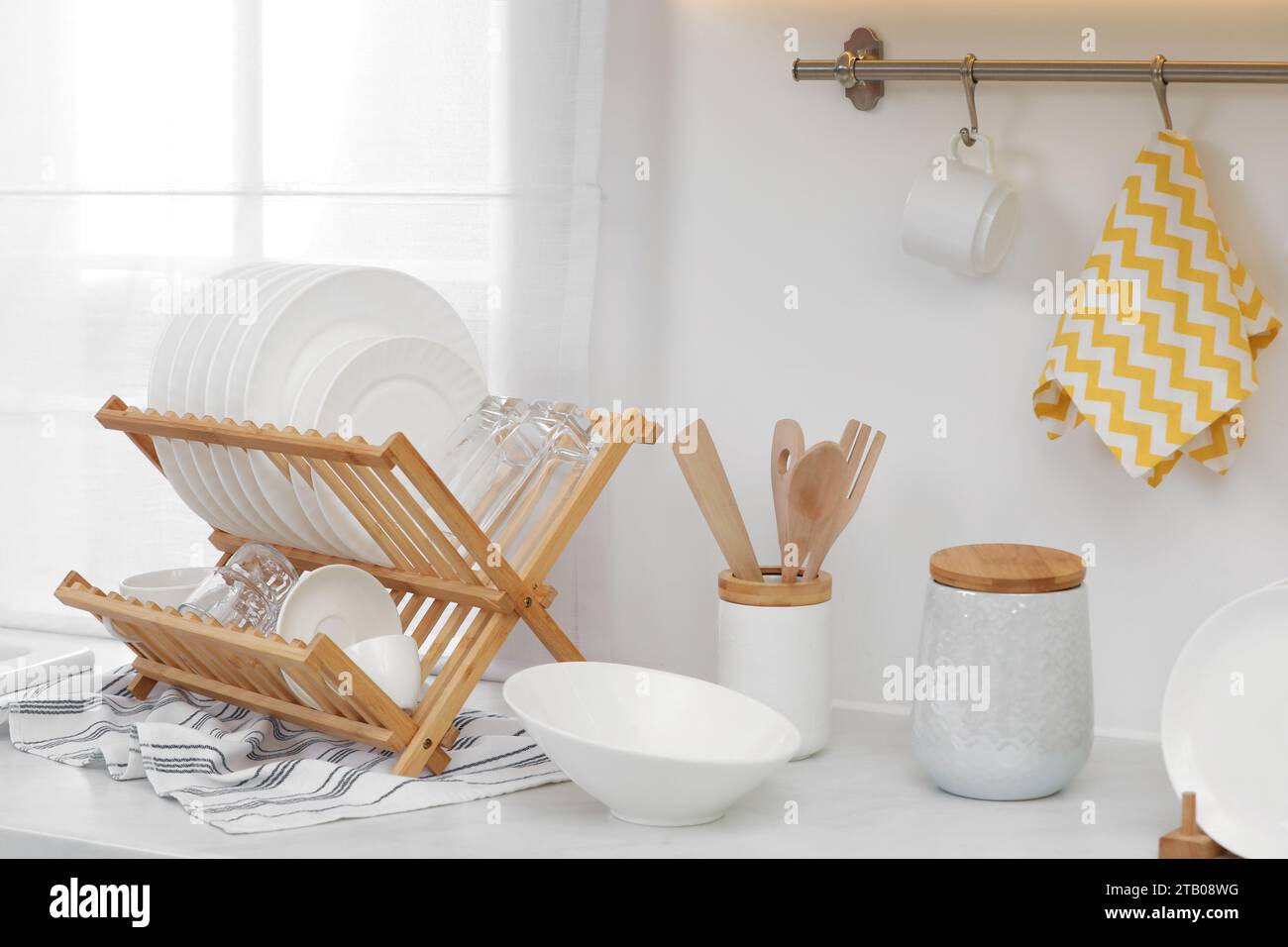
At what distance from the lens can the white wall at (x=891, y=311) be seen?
117 cm

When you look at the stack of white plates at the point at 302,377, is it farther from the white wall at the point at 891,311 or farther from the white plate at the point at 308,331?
the white wall at the point at 891,311

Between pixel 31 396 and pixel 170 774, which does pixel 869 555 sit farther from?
pixel 31 396

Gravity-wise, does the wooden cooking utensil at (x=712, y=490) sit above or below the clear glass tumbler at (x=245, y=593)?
above

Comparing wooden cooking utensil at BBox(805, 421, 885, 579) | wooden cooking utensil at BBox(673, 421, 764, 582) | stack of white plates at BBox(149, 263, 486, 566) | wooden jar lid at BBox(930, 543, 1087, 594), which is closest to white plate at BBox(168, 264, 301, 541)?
stack of white plates at BBox(149, 263, 486, 566)

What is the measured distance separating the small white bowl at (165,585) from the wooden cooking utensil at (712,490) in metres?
0.45

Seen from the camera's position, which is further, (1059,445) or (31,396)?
(31,396)

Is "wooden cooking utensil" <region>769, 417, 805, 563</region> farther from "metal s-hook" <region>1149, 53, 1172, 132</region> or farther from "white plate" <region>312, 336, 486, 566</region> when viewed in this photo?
"metal s-hook" <region>1149, 53, 1172, 132</region>

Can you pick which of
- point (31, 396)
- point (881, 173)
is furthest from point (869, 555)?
point (31, 396)

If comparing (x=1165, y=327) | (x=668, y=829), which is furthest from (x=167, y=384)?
(x=1165, y=327)

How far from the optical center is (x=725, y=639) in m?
1.18

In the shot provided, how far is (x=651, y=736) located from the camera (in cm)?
110

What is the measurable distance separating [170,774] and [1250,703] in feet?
2.63

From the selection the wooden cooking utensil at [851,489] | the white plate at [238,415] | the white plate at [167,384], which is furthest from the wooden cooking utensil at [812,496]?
the white plate at [167,384]

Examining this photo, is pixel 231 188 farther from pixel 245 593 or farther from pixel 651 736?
pixel 651 736
